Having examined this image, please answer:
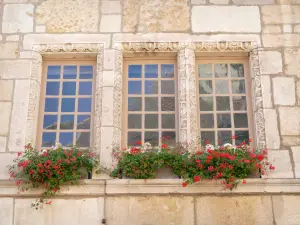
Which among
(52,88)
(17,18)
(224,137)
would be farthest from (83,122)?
(224,137)

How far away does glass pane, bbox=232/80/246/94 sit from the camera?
5688 mm

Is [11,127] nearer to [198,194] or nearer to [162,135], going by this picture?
[162,135]

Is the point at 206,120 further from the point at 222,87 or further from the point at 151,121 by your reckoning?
the point at 151,121

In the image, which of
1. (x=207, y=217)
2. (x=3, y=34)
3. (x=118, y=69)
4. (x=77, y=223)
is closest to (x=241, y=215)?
(x=207, y=217)

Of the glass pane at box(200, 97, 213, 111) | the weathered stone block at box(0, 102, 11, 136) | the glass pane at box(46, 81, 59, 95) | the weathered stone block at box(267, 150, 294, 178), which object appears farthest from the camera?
the glass pane at box(46, 81, 59, 95)

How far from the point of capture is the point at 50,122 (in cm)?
558

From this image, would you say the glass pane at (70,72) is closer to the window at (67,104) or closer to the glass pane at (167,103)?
the window at (67,104)

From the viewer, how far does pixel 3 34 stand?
5754mm

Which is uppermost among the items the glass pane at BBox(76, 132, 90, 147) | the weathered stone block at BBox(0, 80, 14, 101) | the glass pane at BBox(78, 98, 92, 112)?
the weathered stone block at BBox(0, 80, 14, 101)

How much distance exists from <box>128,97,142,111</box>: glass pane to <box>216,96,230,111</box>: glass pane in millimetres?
962

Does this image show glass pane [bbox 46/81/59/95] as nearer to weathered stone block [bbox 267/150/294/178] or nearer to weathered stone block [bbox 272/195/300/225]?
weathered stone block [bbox 267/150/294/178]

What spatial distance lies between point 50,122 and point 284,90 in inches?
112

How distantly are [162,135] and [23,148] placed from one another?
163 centimetres

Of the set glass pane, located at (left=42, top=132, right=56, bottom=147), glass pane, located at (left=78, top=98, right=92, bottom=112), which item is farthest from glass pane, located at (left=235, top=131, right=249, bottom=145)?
glass pane, located at (left=42, top=132, right=56, bottom=147)
